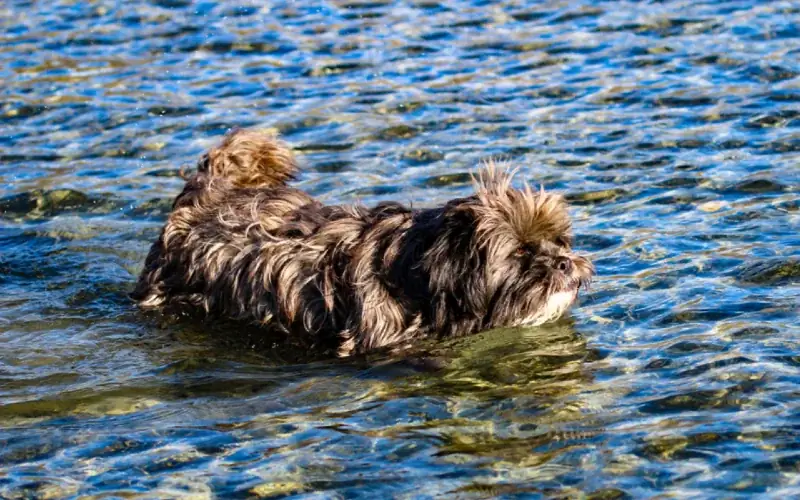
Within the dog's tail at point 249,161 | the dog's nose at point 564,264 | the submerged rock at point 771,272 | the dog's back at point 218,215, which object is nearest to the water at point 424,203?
the submerged rock at point 771,272

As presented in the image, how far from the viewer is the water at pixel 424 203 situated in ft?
24.0

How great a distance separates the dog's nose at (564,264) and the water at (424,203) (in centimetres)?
58

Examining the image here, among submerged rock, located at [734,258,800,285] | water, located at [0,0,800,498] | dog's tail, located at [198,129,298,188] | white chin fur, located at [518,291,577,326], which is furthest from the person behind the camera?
dog's tail, located at [198,129,298,188]

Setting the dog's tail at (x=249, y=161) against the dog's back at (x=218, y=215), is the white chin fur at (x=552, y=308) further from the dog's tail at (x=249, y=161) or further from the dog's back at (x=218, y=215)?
the dog's tail at (x=249, y=161)

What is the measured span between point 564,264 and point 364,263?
141cm

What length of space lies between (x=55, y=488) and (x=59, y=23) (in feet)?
43.7

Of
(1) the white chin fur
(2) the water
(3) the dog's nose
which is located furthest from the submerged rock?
(3) the dog's nose

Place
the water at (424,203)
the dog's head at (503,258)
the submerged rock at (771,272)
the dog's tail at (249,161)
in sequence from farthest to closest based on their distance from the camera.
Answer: the dog's tail at (249,161) → the submerged rock at (771,272) → the dog's head at (503,258) → the water at (424,203)

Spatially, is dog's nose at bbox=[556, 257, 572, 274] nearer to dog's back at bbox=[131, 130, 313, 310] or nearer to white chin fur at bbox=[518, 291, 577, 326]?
white chin fur at bbox=[518, 291, 577, 326]

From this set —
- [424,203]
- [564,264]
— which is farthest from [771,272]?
[424,203]

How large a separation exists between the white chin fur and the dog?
1cm

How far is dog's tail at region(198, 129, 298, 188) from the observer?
10.3 meters

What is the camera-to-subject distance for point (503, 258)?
8.77 metres

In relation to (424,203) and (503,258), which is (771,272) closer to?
(503,258)
